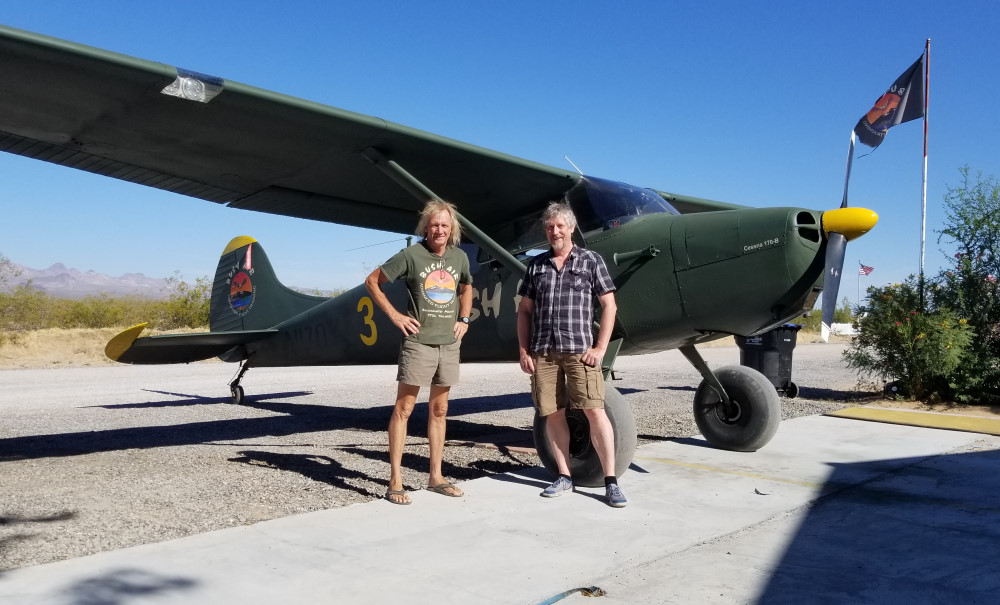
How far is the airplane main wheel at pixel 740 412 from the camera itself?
19.2 ft

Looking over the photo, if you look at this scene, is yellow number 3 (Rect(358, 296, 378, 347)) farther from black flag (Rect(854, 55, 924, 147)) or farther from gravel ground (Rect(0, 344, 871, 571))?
black flag (Rect(854, 55, 924, 147))

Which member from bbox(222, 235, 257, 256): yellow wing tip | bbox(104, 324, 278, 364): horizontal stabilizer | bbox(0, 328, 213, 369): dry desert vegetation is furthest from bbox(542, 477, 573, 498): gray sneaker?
bbox(0, 328, 213, 369): dry desert vegetation

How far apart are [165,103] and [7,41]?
3.28 feet

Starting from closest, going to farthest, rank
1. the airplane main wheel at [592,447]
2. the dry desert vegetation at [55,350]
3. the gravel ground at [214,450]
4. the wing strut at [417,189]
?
the gravel ground at [214,450], the airplane main wheel at [592,447], the wing strut at [417,189], the dry desert vegetation at [55,350]

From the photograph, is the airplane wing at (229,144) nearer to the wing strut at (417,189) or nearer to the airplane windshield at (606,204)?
the wing strut at (417,189)

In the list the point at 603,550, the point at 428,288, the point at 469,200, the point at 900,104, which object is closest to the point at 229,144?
the point at 469,200

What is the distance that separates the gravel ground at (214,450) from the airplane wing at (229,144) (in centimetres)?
233

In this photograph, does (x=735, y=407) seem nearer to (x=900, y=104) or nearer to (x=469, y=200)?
(x=469, y=200)

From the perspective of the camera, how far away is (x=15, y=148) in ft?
16.8

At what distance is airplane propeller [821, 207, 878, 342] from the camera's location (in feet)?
14.9

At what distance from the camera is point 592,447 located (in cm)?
457

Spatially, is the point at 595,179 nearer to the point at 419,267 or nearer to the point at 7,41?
the point at 419,267

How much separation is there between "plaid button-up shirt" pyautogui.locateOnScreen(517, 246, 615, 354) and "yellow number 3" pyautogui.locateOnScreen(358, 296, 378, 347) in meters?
3.66

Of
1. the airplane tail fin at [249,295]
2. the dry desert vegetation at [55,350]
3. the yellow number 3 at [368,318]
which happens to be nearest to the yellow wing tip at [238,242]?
the airplane tail fin at [249,295]
